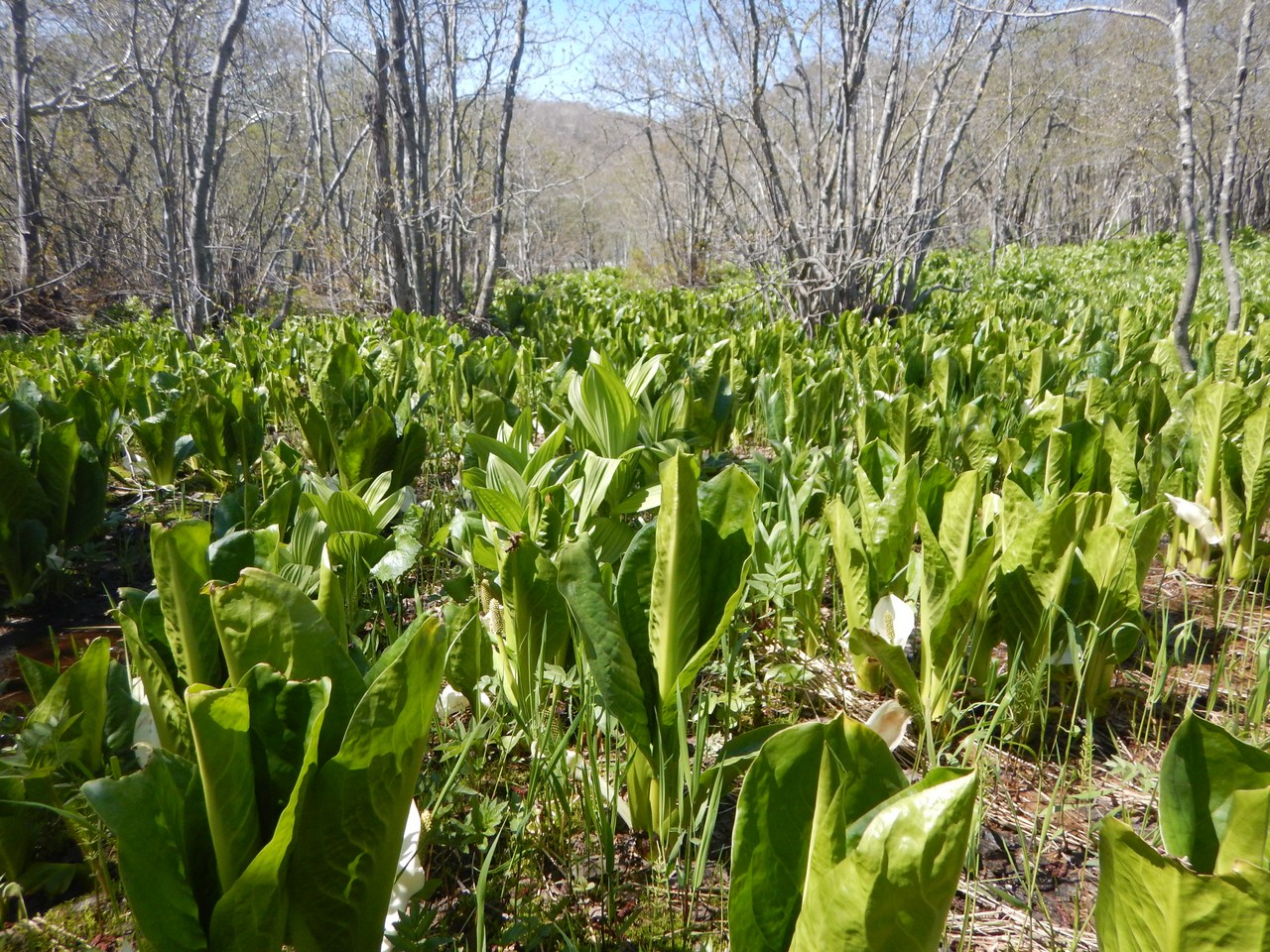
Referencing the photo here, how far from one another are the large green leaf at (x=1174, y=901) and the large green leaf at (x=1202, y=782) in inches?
6.0

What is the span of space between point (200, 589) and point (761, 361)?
3484mm

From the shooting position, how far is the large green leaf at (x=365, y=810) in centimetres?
89

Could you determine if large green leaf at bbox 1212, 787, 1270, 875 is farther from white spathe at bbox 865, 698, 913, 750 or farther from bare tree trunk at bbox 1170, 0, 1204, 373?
bare tree trunk at bbox 1170, 0, 1204, 373

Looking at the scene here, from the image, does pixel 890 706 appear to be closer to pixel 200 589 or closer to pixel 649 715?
pixel 649 715

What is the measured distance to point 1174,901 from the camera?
2.28 feet

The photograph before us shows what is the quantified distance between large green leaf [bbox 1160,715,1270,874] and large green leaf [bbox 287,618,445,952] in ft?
2.53

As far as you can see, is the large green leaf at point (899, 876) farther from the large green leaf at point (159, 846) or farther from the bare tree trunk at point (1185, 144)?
the bare tree trunk at point (1185, 144)

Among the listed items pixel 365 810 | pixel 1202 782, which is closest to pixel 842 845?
pixel 1202 782

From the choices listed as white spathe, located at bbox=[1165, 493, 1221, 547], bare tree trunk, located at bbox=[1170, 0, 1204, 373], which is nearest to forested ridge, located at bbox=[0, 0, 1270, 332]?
bare tree trunk, located at bbox=[1170, 0, 1204, 373]

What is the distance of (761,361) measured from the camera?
430 cm

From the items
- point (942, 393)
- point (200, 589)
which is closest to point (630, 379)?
point (942, 393)

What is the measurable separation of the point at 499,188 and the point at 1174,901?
9.00 meters

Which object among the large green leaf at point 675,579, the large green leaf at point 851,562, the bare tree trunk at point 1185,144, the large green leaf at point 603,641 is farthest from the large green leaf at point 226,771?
the bare tree trunk at point 1185,144

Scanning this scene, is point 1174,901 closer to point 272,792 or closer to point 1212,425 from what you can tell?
point 272,792
